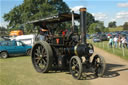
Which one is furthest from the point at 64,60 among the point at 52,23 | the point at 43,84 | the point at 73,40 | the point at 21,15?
the point at 21,15

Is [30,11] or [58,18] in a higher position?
[30,11]

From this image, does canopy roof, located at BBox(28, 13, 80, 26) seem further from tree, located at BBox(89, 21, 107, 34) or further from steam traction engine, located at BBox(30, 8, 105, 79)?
tree, located at BBox(89, 21, 107, 34)

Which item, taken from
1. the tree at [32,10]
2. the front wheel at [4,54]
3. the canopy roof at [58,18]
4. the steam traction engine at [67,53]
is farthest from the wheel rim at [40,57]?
the tree at [32,10]

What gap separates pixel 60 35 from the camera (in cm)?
775

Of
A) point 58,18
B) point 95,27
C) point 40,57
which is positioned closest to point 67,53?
point 40,57

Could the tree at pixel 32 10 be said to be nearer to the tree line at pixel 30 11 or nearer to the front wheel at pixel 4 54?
the tree line at pixel 30 11

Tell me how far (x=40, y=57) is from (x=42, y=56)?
19 centimetres

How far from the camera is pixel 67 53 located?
718cm

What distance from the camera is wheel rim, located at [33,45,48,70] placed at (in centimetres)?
745

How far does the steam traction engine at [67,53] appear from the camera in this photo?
20.9 ft

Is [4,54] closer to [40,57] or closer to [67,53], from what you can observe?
[40,57]

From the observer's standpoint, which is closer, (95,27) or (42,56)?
(42,56)

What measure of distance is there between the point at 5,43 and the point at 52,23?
274 inches

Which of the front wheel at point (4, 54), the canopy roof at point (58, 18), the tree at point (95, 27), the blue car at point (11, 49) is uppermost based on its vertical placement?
the tree at point (95, 27)
